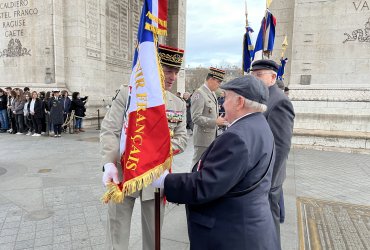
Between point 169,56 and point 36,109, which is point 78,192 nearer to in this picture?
point 169,56

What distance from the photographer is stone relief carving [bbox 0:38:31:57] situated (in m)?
12.1

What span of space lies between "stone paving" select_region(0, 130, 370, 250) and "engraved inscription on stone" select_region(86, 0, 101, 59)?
567 centimetres

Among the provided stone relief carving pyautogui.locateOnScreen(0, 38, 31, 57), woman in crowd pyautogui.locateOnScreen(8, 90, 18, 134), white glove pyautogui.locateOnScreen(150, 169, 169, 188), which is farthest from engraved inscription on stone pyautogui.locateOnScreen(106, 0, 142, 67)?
white glove pyautogui.locateOnScreen(150, 169, 169, 188)

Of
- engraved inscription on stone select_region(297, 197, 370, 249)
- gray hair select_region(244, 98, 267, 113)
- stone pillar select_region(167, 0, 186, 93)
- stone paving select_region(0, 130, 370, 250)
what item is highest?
stone pillar select_region(167, 0, 186, 93)

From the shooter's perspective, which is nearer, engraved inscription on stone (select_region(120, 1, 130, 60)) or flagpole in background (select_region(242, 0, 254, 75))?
flagpole in background (select_region(242, 0, 254, 75))

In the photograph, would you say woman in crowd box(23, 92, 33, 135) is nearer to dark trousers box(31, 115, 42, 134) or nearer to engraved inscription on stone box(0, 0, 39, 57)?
dark trousers box(31, 115, 42, 134)

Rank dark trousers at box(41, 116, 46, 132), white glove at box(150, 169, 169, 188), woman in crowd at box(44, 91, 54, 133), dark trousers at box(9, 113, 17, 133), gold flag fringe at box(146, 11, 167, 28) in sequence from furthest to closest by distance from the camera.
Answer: dark trousers at box(9, 113, 17, 133) < dark trousers at box(41, 116, 46, 132) < woman in crowd at box(44, 91, 54, 133) < gold flag fringe at box(146, 11, 167, 28) < white glove at box(150, 169, 169, 188)

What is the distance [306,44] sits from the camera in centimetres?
907

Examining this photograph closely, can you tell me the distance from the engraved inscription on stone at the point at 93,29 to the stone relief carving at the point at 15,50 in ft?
8.34

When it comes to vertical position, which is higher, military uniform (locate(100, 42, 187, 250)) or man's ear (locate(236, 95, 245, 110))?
man's ear (locate(236, 95, 245, 110))

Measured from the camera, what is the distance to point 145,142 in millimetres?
1952

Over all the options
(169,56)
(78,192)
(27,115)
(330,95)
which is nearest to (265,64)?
(169,56)

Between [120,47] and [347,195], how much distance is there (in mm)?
13982

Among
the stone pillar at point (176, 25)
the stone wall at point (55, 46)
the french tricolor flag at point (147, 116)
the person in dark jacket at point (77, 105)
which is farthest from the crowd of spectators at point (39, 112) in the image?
the stone pillar at point (176, 25)
